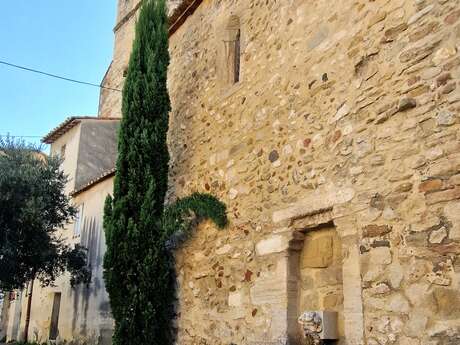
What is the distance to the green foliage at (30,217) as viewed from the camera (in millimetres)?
9617

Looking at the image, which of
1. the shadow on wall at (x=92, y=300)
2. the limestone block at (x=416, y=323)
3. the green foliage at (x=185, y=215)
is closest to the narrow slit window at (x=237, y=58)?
the green foliage at (x=185, y=215)

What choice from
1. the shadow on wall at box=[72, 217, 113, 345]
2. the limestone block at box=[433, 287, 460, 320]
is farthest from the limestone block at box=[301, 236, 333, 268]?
the shadow on wall at box=[72, 217, 113, 345]

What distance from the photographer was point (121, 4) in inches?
782

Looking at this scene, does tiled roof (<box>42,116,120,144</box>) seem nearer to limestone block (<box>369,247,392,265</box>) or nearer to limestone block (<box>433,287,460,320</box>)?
limestone block (<box>369,247,392,265</box>)

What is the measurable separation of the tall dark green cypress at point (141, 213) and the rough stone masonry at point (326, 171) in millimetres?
343

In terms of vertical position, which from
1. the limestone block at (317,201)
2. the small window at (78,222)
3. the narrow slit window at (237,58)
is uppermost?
the narrow slit window at (237,58)

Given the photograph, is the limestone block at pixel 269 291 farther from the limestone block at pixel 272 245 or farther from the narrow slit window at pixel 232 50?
the narrow slit window at pixel 232 50

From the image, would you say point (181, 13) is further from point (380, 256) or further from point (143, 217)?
point (380, 256)

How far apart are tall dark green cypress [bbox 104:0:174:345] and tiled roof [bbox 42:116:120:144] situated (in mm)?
6892

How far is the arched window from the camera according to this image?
278 inches

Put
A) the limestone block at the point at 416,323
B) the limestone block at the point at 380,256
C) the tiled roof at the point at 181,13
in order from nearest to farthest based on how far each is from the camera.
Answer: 1. the limestone block at the point at 416,323
2. the limestone block at the point at 380,256
3. the tiled roof at the point at 181,13

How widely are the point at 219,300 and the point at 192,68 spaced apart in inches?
144

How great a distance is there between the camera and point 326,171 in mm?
4844

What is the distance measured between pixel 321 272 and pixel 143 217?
2789 millimetres
